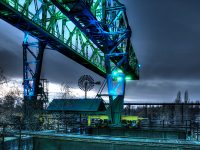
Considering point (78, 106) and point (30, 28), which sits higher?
point (30, 28)

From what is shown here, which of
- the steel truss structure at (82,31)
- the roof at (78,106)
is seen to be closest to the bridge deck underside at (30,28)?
the steel truss structure at (82,31)

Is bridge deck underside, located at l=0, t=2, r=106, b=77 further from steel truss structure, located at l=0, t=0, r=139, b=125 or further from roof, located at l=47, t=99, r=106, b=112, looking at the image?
→ roof, located at l=47, t=99, r=106, b=112

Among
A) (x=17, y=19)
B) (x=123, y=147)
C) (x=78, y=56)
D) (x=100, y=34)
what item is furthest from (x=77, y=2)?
(x=78, y=56)

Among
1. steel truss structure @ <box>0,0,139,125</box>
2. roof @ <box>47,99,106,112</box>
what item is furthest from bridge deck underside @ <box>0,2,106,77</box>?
roof @ <box>47,99,106,112</box>

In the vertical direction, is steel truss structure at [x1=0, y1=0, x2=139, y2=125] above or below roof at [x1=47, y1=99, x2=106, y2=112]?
above

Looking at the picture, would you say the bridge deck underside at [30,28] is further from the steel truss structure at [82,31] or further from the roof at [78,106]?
the roof at [78,106]

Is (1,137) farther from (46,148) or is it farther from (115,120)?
(115,120)

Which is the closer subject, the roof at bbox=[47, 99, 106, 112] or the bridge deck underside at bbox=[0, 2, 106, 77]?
the bridge deck underside at bbox=[0, 2, 106, 77]

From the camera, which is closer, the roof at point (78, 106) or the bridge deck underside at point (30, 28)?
the bridge deck underside at point (30, 28)

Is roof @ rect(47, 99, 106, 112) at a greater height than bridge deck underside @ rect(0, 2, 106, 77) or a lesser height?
lesser

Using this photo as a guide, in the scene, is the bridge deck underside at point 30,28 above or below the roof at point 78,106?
above

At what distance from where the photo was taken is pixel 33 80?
30.6 metres

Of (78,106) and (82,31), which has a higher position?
(82,31)

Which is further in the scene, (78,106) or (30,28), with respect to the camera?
(78,106)
